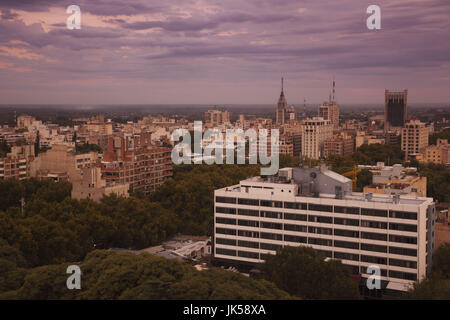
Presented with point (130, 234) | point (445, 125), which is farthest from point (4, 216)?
point (445, 125)

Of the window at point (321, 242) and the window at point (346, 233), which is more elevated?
the window at point (346, 233)

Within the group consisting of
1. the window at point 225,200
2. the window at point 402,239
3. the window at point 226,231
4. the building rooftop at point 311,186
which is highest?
the building rooftop at point 311,186

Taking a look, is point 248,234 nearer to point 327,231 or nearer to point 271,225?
point 271,225

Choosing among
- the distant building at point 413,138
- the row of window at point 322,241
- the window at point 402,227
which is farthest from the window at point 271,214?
the distant building at point 413,138

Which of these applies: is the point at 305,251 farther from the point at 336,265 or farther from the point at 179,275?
the point at 179,275

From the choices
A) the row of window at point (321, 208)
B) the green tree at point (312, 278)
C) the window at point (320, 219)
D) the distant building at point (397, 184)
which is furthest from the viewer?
the distant building at point (397, 184)

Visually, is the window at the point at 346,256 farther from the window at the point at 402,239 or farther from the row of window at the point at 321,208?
the row of window at the point at 321,208

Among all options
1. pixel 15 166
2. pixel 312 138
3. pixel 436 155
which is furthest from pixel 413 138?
Result: pixel 15 166
